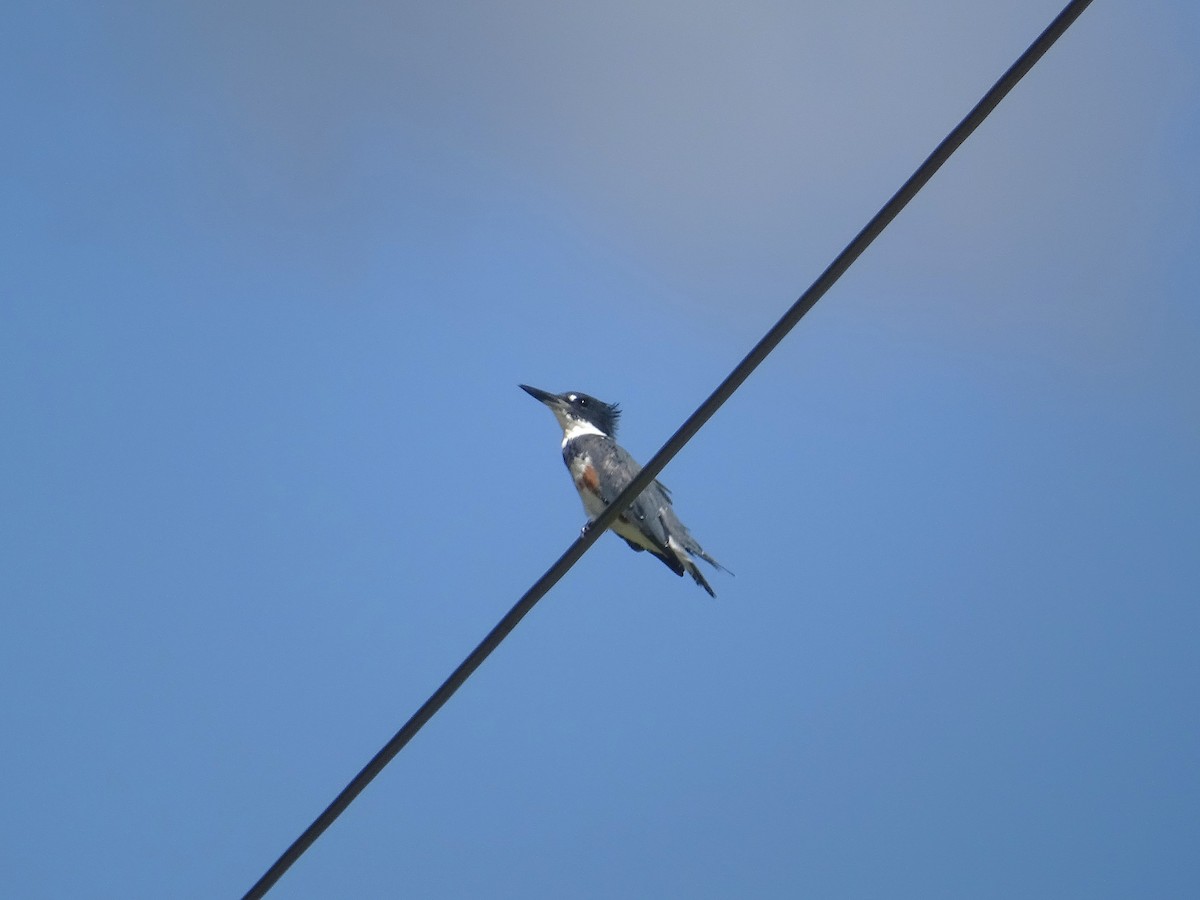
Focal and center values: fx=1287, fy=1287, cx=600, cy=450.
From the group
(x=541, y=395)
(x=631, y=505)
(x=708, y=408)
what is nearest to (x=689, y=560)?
(x=631, y=505)

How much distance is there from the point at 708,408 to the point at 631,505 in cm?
306

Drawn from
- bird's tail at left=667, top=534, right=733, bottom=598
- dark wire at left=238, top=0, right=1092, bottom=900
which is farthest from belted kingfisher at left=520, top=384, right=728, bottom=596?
dark wire at left=238, top=0, right=1092, bottom=900

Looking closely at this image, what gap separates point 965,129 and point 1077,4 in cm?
32

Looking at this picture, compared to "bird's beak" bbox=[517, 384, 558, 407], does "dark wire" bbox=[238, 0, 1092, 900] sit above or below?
below

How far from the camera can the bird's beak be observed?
307 inches

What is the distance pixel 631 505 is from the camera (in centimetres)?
620

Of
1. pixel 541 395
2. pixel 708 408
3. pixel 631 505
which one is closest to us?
pixel 708 408

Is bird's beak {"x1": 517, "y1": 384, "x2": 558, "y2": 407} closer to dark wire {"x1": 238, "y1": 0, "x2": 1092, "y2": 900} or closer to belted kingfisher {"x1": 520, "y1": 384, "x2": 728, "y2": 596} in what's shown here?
belted kingfisher {"x1": 520, "y1": 384, "x2": 728, "y2": 596}

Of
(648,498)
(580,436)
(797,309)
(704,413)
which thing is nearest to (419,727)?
(704,413)

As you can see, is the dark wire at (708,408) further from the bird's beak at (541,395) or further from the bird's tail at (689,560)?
the bird's beak at (541,395)

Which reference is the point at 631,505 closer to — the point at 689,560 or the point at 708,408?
the point at 689,560

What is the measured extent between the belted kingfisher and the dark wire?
8.81 ft

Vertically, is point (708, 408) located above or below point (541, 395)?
below

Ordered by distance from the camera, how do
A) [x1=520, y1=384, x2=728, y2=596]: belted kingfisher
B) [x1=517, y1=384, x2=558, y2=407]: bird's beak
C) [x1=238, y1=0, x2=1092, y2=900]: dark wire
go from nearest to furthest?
1. [x1=238, y1=0, x2=1092, y2=900]: dark wire
2. [x1=520, y1=384, x2=728, y2=596]: belted kingfisher
3. [x1=517, y1=384, x2=558, y2=407]: bird's beak
